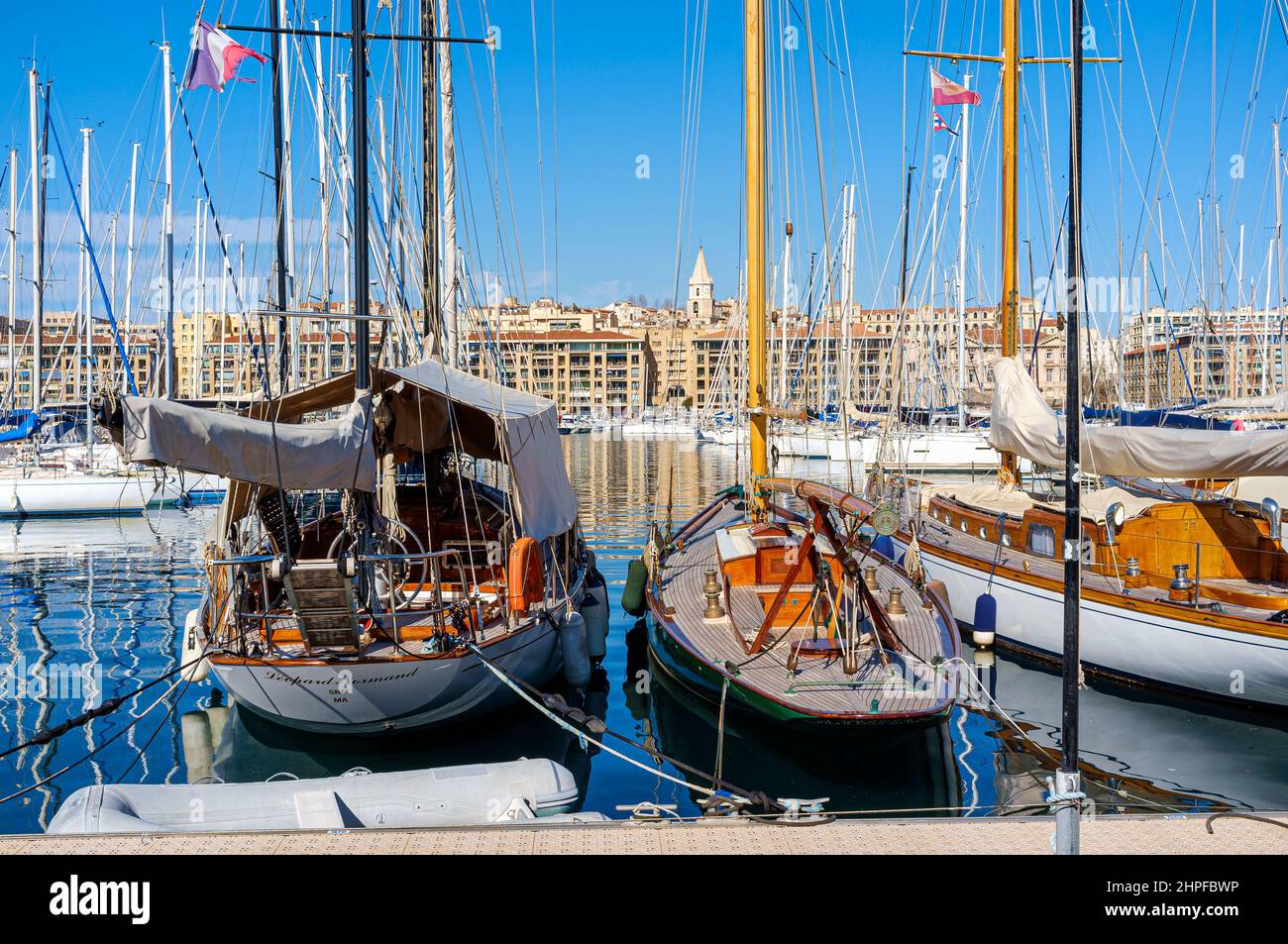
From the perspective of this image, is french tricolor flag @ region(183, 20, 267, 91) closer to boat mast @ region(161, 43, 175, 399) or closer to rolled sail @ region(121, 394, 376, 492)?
rolled sail @ region(121, 394, 376, 492)

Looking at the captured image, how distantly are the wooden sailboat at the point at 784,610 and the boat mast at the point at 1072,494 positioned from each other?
429cm

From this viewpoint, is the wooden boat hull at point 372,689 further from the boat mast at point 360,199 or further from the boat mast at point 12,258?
the boat mast at point 12,258

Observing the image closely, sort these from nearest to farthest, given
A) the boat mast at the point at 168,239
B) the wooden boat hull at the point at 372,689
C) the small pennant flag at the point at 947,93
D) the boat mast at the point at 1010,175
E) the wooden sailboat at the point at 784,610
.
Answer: the wooden sailboat at the point at 784,610 → the wooden boat hull at the point at 372,689 → the boat mast at the point at 1010,175 → the small pennant flag at the point at 947,93 → the boat mast at the point at 168,239

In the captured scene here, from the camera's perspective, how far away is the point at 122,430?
952cm

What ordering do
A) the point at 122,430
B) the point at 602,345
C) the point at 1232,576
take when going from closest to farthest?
1. the point at 122,430
2. the point at 1232,576
3. the point at 602,345

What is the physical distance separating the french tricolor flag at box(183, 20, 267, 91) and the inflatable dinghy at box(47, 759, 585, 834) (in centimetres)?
1216

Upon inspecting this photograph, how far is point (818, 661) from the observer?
1229 centimetres

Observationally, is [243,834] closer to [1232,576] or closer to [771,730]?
[771,730]

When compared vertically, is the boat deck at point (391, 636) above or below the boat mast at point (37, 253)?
below

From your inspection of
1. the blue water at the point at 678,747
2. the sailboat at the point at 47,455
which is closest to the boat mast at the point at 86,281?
the sailboat at the point at 47,455

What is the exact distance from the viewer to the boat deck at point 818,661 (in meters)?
10.9

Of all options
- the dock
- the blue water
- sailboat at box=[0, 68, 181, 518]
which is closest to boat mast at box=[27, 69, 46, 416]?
sailboat at box=[0, 68, 181, 518]
